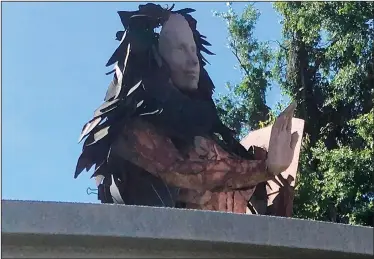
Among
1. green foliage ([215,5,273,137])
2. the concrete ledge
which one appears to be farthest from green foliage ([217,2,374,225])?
the concrete ledge

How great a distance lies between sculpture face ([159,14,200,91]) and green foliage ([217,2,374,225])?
18.3ft

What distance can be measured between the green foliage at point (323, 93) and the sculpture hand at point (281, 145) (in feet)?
18.8

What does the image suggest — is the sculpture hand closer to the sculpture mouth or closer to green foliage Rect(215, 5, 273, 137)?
the sculpture mouth

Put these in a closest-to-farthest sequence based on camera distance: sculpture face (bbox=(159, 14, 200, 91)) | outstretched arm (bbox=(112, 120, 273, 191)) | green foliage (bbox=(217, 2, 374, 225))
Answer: outstretched arm (bbox=(112, 120, 273, 191)), sculpture face (bbox=(159, 14, 200, 91)), green foliage (bbox=(217, 2, 374, 225))

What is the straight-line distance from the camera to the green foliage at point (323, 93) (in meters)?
11.7

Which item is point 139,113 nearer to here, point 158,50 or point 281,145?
point 158,50

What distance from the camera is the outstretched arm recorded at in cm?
571

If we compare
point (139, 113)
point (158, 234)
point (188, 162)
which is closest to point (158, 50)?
point (139, 113)

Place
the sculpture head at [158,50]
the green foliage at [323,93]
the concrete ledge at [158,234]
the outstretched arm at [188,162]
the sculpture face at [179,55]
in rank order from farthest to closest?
the green foliage at [323,93]
the sculpture face at [179,55]
the sculpture head at [158,50]
the outstretched arm at [188,162]
the concrete ledge at [158,234]

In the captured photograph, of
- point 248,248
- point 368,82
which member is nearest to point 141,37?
point 248,248

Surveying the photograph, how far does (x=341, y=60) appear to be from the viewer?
13141 millimetres

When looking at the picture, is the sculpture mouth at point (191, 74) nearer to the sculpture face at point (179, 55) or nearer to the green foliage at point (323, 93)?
the sculpture face at point (179, 55)

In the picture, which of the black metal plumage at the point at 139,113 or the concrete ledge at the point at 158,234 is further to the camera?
the black metal plumage at the point at 139,113

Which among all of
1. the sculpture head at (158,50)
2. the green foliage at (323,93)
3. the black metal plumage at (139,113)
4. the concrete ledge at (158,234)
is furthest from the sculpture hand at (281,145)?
the green foliage at (323,93)
